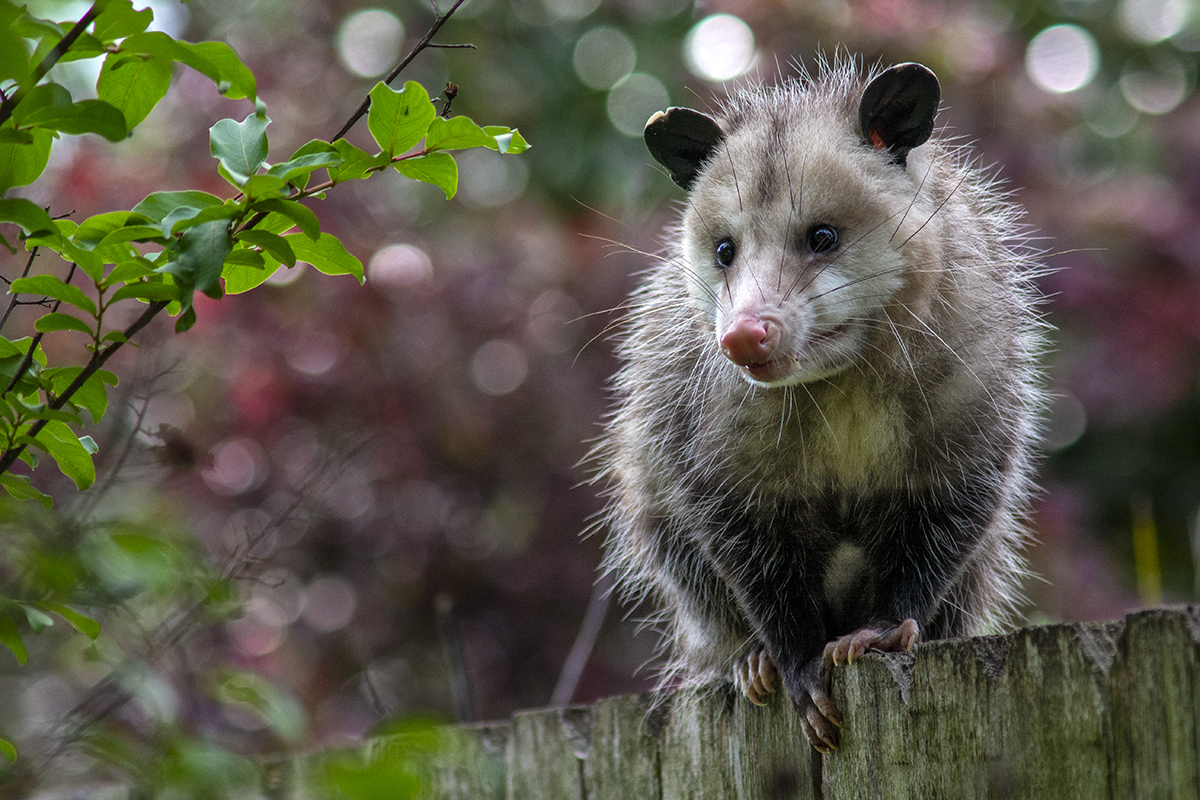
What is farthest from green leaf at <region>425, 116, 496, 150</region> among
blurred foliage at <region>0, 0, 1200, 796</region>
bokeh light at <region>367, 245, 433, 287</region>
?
bokeh light at <region>367, 245, 433, 287</region>

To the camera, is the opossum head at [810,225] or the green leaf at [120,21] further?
the opossum head at [810,225]

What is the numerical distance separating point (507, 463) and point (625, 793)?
2.20 m

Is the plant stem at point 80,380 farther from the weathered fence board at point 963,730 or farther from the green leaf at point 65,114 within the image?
the weathered fence board at point 963,730

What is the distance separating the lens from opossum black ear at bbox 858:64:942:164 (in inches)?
73.2

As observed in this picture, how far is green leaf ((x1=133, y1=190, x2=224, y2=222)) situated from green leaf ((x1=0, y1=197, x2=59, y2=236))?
110mm

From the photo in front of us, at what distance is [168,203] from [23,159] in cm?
13

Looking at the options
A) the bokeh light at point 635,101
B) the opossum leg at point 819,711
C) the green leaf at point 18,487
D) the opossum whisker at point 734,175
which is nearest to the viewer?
the green leaf at point 18,487

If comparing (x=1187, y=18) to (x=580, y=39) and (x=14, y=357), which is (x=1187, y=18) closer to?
(x=580, y=39)

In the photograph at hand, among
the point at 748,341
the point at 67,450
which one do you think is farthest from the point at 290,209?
the point at 748,341

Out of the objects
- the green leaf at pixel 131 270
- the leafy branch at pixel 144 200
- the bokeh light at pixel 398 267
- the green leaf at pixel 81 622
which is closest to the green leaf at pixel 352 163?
the leafy branch at pixel 144 200

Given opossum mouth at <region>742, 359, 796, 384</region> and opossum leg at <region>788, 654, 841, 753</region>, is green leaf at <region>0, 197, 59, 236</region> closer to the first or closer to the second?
opossum mouth at <region>742, 359, 796, 384</region>

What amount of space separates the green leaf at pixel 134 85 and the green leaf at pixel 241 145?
6cm

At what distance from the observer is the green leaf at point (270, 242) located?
1.12m

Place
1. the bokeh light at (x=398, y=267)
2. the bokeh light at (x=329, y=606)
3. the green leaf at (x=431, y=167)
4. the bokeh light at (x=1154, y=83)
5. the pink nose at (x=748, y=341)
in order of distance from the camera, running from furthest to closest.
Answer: the bokeh light at (x=1154, y=83) < the bokeh light at (x=329, y=606) < the bokeh light at (x=398, y=267) < the pink nose at (x=748, y=341) < the green leaf at (x=431, y=167)
